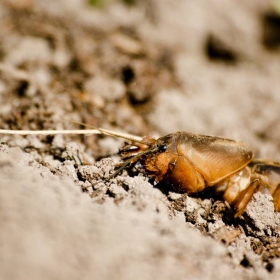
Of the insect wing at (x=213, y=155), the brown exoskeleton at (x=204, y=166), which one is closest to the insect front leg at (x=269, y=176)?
the brown exoskeleton at (x=204, y=166)

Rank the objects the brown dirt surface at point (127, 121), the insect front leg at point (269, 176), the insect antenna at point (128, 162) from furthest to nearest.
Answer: the insect front leg at point (269, 176) → the insect antenna at point (128, 162) → the brown dirt surface at point (127, 121)

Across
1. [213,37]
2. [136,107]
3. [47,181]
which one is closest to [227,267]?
[47,181]

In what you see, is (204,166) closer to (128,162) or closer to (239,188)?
(239,188)

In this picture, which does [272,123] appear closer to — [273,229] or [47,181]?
[273,229]

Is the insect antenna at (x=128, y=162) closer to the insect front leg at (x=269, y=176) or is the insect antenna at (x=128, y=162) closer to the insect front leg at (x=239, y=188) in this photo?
the insect front leg at (x=239, y=188)

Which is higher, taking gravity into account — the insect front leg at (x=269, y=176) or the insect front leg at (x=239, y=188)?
the insect front leg at (x=269, y=176)

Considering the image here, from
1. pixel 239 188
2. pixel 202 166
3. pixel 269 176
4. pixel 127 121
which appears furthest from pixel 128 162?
pixel 269 176

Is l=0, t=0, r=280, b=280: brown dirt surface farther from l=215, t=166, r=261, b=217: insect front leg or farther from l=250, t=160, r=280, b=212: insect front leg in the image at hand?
l=250, t=160, r=280, b=212: insect front leg
